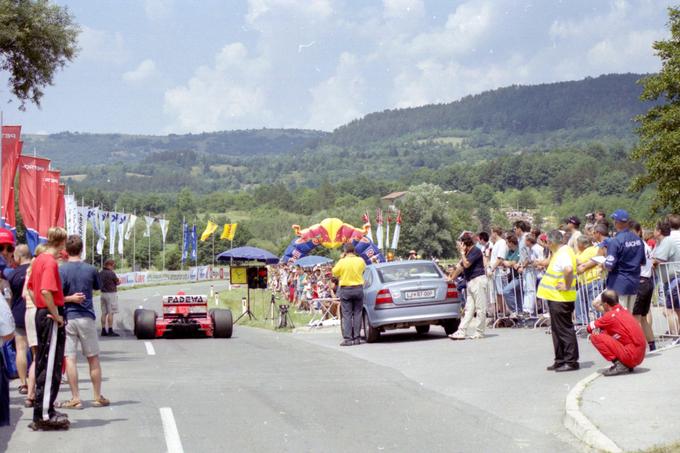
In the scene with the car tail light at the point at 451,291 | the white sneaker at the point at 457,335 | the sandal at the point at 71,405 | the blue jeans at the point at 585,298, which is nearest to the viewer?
the sandal at the point at 71,405

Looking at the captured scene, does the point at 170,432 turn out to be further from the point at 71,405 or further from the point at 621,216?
the point at 621,216

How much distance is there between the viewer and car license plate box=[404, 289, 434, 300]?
18.8 metres

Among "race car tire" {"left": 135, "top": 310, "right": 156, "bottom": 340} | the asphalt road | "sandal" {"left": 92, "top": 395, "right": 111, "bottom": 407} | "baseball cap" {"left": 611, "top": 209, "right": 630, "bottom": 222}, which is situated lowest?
the asphalt road

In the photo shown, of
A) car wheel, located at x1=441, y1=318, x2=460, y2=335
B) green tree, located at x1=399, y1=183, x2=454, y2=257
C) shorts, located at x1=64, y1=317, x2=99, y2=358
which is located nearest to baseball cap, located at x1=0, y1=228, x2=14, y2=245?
shorts, located at x1=64, y1=317, x2=99, y2=358

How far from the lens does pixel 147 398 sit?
37.9 ft

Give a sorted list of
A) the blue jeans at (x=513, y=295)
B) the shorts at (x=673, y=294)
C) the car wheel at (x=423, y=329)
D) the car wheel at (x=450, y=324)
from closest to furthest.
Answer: the shorts at (x=673, y=294), the car wheel at (x=450, y=324), the blue jeans at (x=513, y=295), the car wheel at (x=423, y=329)

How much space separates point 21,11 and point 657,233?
1526 cm

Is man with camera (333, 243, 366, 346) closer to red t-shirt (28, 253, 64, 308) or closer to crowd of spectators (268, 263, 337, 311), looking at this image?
red t-shirt (28, 253, 64, 308)

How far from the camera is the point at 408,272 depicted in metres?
19.4

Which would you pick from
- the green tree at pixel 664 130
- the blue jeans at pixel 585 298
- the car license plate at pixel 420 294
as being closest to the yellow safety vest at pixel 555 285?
the blue jeans at pixel 585 298

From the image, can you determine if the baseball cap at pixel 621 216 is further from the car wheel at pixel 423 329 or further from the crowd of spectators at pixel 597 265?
the car wheel at pixel 423 329

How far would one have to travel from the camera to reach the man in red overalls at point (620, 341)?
37.5ft

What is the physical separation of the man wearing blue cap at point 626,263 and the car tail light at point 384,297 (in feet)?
20.3

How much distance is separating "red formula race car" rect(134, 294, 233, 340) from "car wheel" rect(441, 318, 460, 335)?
585cm
